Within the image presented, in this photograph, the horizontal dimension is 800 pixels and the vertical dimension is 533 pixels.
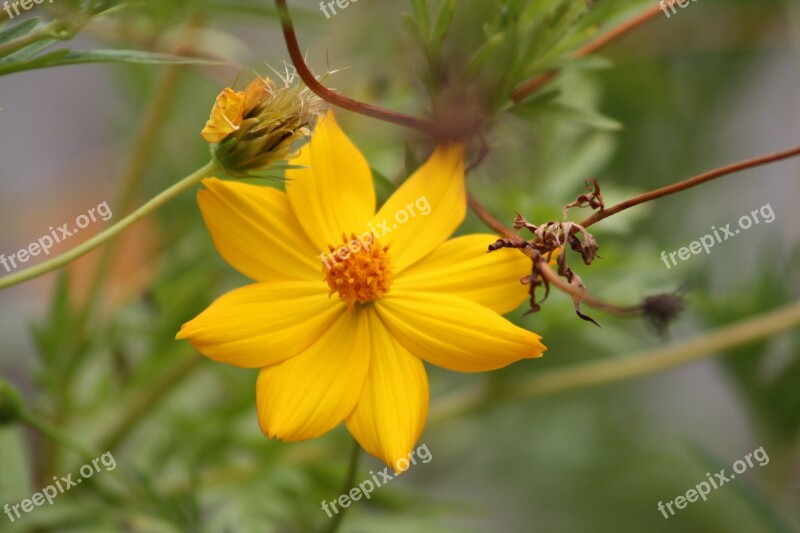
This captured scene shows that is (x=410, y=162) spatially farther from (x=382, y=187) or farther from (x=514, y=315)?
(x=514, y=315)

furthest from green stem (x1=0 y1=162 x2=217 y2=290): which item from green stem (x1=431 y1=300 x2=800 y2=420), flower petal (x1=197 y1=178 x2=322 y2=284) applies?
green stem (x1=431 y1=300 x2=800 y2=420)

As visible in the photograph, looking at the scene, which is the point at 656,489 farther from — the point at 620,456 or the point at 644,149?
the point at 644,149

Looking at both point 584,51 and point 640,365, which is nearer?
point 584,51

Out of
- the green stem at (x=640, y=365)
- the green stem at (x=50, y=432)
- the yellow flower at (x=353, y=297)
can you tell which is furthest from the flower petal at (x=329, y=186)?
the green stem at (x=640, y=365)

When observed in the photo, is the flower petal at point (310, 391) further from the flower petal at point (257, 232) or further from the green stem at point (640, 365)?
the green stem at point (640, 365)

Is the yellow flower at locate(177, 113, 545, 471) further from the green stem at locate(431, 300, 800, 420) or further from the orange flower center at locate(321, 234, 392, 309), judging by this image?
the green stem at locate(431, 300, 800, 420)

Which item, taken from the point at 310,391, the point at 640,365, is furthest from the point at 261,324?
the point at 640,365
